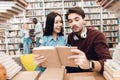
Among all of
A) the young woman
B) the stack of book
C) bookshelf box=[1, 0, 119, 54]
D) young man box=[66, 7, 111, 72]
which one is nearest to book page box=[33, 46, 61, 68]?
the stack of book

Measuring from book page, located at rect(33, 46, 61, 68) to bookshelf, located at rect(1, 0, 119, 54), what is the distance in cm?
905

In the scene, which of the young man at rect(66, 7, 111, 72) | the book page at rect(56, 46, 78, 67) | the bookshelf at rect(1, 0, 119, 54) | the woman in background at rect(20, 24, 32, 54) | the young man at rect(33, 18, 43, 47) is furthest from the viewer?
the bookshelf at rect(1, 0, 119, 54)

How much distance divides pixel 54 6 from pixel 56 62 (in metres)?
9.24

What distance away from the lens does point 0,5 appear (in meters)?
0.87

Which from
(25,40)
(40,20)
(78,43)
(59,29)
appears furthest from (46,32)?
(40,20)

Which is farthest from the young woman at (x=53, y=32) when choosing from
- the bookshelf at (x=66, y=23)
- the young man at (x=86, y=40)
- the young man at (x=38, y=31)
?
the bookshelf at (x=66, y=23)

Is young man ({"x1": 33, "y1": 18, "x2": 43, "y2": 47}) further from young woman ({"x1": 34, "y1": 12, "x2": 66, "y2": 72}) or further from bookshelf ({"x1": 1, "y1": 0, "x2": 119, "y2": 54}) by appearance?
young woman ({"x1": 34, "y1": 12, "x2": 66, "y2": 72})

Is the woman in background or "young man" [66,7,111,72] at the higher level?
"young man" [66,7,111,72]

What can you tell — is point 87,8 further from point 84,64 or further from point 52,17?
point 84,64

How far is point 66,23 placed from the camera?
10.3m

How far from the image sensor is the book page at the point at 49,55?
120 centimetres

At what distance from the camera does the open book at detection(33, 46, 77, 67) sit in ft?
3.87

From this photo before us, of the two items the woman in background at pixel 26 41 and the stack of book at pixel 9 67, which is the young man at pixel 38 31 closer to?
the woman in background at pixel 26 41

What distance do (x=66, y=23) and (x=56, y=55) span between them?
30.0ft
